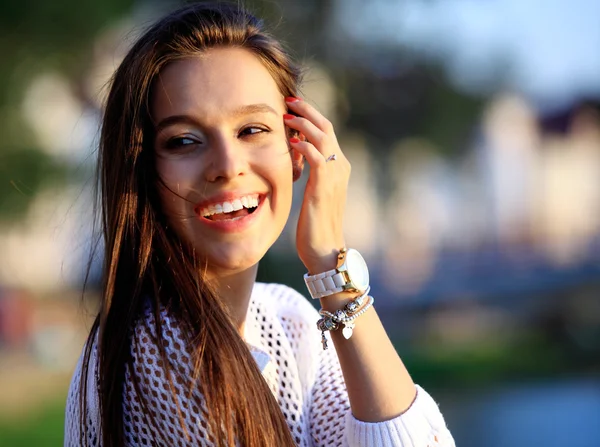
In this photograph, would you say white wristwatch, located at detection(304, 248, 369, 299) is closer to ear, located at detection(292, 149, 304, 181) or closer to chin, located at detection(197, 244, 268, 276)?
chin, located at detection(197, 244, 268, 276)

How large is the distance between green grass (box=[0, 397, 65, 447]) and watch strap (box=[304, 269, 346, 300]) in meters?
6.61

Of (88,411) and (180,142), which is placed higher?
(180,142)

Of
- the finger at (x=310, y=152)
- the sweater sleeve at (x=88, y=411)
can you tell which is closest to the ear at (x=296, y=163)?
the finger at (x=310, y=152)

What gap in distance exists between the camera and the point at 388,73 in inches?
630

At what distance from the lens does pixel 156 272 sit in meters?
2.19

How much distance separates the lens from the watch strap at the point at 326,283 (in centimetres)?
225

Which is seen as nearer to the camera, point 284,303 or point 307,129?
point 307,129

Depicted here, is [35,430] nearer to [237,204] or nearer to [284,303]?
[284,303]

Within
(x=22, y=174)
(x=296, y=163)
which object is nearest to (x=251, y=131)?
(x=296, y=163)

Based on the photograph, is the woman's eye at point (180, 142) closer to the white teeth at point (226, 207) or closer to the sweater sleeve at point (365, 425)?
the white teeth at point (226, 207)

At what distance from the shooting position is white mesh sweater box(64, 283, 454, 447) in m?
2.05

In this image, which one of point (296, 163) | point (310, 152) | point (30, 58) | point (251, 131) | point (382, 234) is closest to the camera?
point (251, 131)

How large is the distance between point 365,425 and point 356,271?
412mm

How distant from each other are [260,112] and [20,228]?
847 cm
